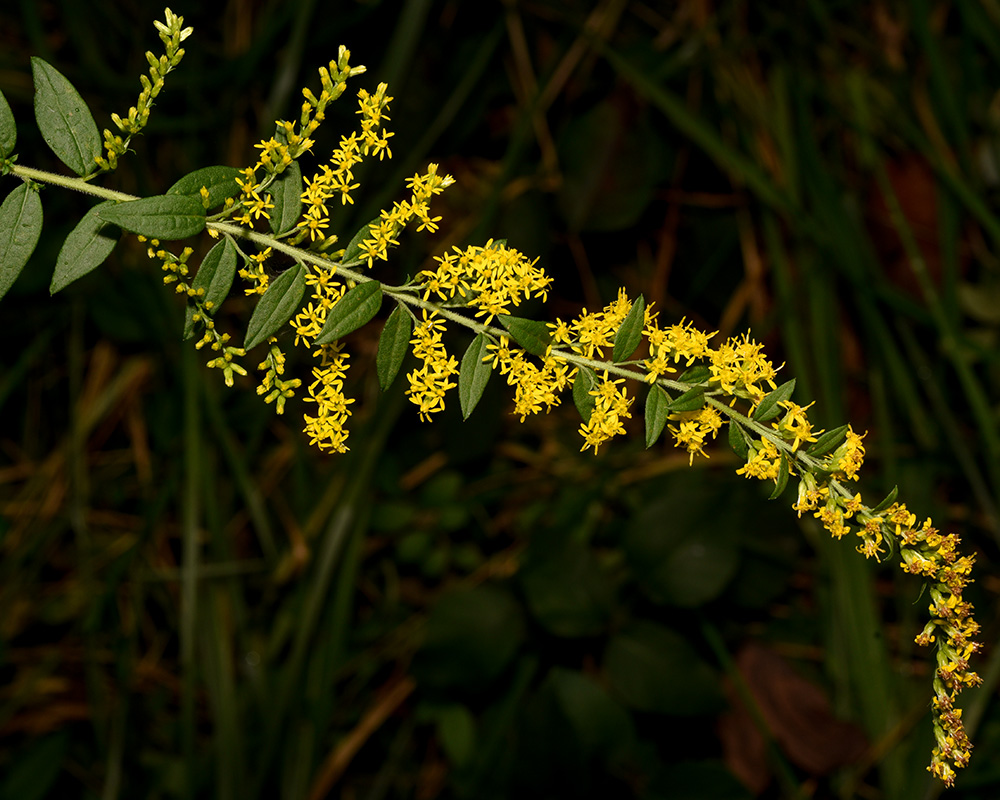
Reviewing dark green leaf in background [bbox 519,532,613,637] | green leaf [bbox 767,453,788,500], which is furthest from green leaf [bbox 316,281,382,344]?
dark green leaf in background [bbox 519,532,613,637]

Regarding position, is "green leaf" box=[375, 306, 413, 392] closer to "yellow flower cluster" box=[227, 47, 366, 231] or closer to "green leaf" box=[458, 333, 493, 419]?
"green leaf" box=[458, 333, 493, 419]

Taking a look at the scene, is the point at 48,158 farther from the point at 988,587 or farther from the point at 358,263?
the point at 988,587

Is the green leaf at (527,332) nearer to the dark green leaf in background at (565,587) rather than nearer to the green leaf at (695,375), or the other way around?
the green leaf at (695,375)

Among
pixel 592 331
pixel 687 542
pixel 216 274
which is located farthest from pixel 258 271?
pixel 687 542

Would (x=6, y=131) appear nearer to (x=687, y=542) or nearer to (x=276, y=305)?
(x=276, y=305)

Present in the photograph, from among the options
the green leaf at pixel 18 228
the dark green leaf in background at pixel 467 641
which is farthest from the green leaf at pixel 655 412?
the dark green leaf in background at pixel 467 641

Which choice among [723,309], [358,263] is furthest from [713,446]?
[358,263]
